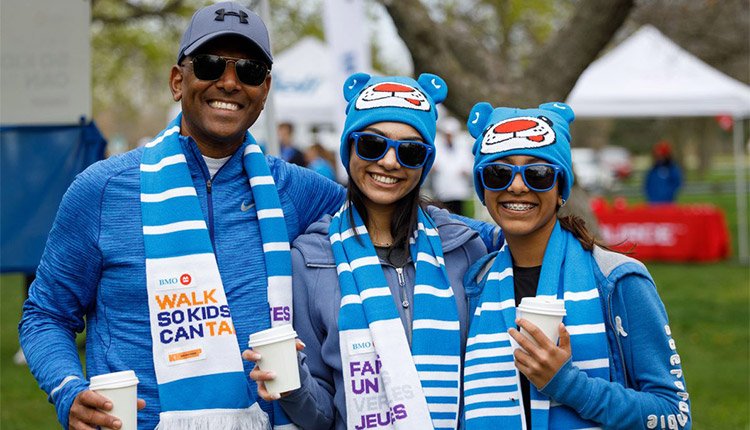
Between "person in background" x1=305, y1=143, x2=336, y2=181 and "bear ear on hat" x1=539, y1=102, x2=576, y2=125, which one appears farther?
"person in background" x1=305, y1=143, x2=336, y2=181

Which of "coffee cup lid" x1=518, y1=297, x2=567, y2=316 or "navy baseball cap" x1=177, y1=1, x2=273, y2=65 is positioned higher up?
"navy baseball cap" x1=177, y1=1, x2=273, y2=65

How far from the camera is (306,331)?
2.54 metres

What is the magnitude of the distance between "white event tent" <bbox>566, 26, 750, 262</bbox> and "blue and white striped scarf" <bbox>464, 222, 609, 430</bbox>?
10001mm

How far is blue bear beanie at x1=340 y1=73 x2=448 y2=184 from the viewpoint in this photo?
2605 millimetres

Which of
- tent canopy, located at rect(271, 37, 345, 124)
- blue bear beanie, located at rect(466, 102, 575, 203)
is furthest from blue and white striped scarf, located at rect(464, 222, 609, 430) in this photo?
tent canopy, located at rect(271, 37, 345, 124)

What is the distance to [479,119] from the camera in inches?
107

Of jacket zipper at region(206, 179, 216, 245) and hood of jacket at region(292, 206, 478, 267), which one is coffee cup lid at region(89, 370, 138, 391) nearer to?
jacket zipper at region(206, 179, 216, 245)

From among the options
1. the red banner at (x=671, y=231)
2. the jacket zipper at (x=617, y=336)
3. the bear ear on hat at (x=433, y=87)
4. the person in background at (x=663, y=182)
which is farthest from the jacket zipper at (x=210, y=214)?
the person in background at (x=663, y=182)

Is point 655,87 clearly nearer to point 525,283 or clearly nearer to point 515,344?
point 525,283

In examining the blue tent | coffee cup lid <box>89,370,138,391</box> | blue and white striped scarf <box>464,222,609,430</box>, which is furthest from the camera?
the blue tent

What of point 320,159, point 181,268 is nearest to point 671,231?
point 320,159

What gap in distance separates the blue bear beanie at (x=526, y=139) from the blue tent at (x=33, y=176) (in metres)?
2.71

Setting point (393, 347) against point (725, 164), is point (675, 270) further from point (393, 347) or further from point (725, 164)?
point (725, 164)

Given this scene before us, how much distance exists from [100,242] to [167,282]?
231mm
